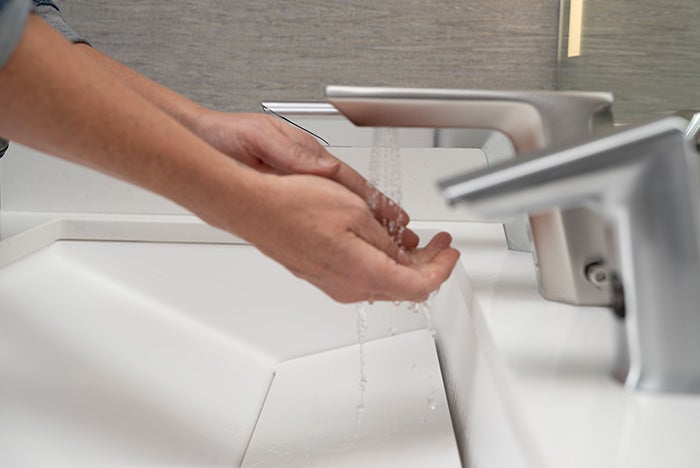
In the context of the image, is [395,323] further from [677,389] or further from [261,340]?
[677,389]

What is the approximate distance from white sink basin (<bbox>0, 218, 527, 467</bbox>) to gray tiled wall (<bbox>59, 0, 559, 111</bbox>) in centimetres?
29

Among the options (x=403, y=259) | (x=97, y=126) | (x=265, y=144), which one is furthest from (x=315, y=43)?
(x=97, y=126)

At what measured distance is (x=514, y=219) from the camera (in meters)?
0.81

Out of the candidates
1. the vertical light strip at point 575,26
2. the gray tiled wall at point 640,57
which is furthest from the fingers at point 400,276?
the vertical light strip at point 575,26

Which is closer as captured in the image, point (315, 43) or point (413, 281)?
point (413, 281)

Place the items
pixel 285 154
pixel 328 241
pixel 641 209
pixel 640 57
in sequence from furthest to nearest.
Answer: pixel 640 57 < pixel 285 154 < pixel 328 241 < pixel 641 209

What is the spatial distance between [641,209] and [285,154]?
37 centimetres

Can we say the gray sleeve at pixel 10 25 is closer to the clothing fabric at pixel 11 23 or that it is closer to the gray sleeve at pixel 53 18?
the clothing fabric at pixel 11 23

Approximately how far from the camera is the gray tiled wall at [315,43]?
1.16m

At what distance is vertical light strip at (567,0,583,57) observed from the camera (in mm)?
1107

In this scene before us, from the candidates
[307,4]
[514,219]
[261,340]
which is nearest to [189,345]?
[261,340]

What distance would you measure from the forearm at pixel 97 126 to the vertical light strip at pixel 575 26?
2.46ft

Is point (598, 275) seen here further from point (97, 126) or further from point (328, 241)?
point (97, 126)

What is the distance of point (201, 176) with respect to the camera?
50 cm
